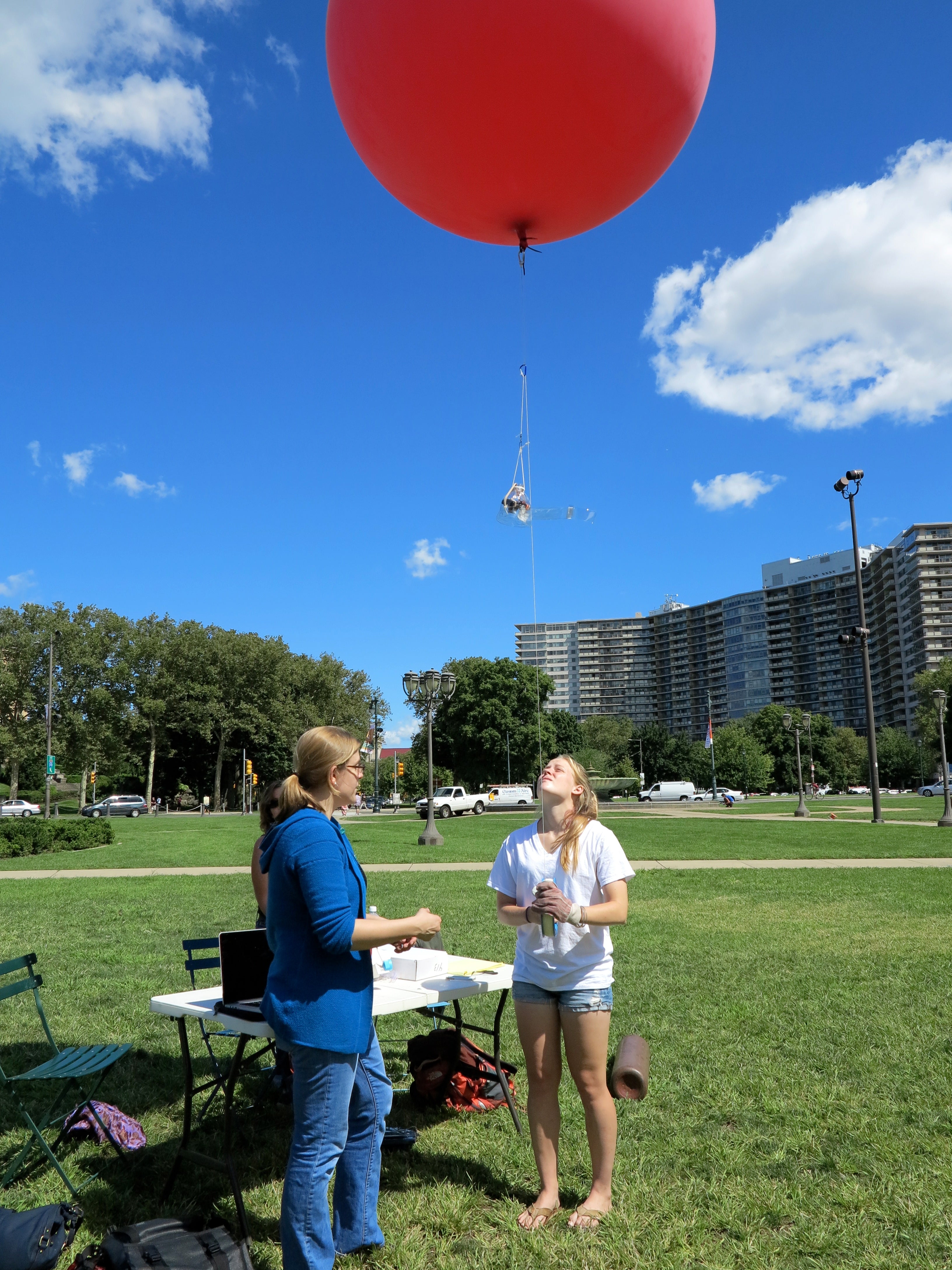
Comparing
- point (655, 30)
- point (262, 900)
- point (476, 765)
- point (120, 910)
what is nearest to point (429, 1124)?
point (262, 900)

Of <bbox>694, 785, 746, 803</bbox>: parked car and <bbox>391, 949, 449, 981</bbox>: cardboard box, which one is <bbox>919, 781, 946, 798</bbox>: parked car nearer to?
<bbox>694, 785, 746, 803</bbox>: parked car

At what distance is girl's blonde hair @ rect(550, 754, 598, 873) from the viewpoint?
3562 mm

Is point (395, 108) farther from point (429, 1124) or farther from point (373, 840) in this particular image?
point (373, 840)

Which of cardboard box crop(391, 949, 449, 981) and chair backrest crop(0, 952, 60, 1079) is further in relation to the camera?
cardboard box crop(391, 949, 449, 981)

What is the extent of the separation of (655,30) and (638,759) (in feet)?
374

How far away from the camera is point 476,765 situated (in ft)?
245

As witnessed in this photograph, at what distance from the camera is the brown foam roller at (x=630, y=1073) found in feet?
11.1

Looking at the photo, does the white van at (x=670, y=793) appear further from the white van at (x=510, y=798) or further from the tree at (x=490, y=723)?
the white van at (x=510, y=798)

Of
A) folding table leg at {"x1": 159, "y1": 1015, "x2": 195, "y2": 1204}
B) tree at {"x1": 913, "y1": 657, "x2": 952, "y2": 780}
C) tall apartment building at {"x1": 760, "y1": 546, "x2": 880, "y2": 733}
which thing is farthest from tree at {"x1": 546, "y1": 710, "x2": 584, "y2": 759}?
tall apartment building at {"x1": 760, "y1": 546, "x2": 880, "y2": 733}

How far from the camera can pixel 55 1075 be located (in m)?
4.26

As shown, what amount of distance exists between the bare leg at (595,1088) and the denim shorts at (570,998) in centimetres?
2

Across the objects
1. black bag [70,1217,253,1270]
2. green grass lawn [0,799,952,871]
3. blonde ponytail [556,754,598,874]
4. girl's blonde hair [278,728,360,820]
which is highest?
girl's blonde hair [278,728,360,820]

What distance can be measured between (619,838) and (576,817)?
85.1 feet

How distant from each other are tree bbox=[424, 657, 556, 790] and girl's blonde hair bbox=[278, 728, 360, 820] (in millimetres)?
68341
